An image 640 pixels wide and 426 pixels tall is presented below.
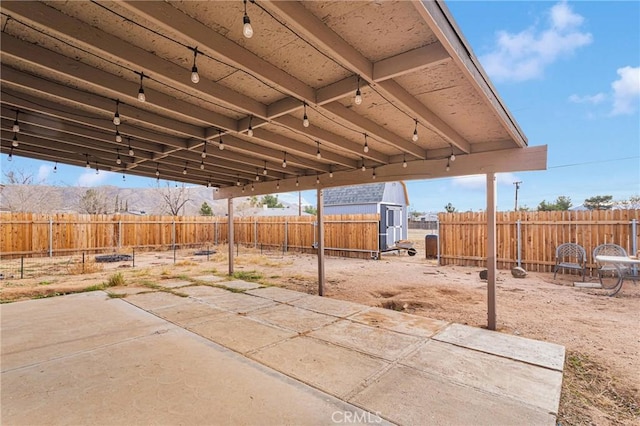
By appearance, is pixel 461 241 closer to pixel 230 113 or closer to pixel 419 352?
pixel 419 352

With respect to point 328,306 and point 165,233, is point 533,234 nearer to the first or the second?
point 328,306

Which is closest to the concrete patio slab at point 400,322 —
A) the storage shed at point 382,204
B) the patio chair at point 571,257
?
the patio chair at point 571,257

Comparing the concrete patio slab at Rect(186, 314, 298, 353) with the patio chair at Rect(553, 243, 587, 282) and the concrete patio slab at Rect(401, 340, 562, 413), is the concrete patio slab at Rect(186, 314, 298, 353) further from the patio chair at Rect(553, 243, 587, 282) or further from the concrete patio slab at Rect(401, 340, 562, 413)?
the patio chair at Rect(553, 243, 587, 282)

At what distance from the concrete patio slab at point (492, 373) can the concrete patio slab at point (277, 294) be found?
2769 mm

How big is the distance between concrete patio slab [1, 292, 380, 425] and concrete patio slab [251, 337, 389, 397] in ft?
0.39

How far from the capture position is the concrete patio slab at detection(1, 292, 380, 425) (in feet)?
6.78

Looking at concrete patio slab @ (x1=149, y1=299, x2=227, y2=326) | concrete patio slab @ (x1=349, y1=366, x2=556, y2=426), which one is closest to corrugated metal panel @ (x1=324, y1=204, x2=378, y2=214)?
concrete patio slab @ (x1=149, y1=299, x2=227, y2=326)

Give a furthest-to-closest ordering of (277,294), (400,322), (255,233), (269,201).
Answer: (269,201), (255,233), (277,294), (400,322)

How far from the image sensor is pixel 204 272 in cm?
832

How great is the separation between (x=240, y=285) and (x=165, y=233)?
9.88 meters

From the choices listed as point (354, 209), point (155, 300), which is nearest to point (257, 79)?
point (155, 300)

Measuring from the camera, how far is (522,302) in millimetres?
5262

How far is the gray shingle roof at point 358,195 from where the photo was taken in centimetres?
1399

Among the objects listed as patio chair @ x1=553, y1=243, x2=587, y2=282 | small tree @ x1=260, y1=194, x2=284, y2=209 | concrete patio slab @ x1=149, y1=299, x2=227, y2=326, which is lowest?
concrete patio slab @ x1=149, y1=299, x2=227, y2=326
